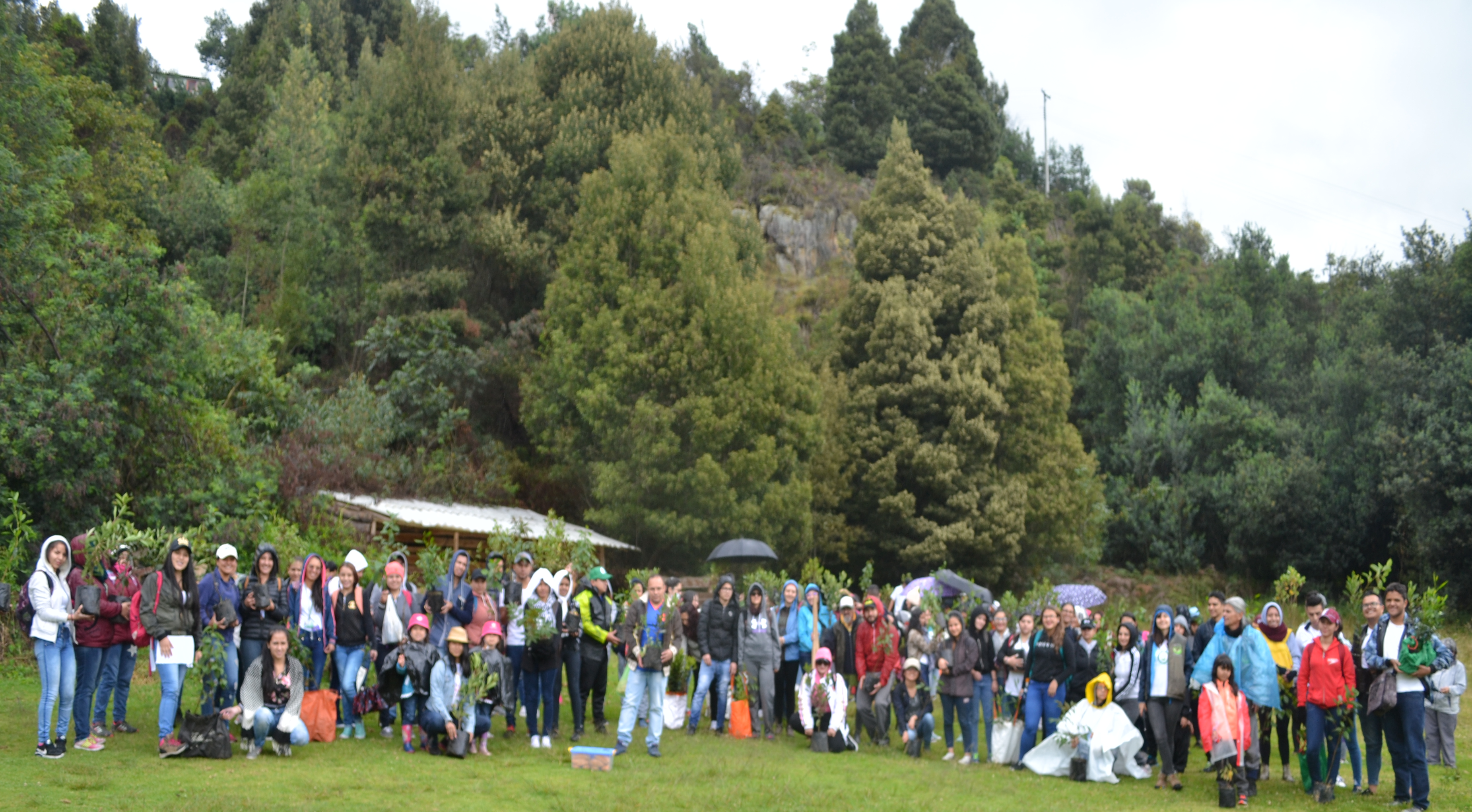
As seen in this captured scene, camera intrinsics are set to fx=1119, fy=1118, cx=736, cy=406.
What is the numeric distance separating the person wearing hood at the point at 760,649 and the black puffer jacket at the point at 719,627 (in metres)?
0.11

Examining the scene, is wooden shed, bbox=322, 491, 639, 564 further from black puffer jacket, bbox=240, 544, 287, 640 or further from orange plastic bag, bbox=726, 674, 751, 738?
black puffer jacket, bbox=240, 544, 287, 640

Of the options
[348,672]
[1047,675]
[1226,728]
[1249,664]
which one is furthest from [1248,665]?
[348,672]

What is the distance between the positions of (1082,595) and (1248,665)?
8.81m

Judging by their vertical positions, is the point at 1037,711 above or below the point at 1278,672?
below

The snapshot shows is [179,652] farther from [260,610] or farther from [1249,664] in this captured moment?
[1249,664]

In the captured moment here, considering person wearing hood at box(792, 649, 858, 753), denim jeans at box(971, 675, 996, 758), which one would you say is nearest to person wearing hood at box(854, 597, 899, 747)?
person wearing hood at box(792, 649, 858, 753)

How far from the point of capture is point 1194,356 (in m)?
40.0

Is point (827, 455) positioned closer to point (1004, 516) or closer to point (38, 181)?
point (1004, 516)

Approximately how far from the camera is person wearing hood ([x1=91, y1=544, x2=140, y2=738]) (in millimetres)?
9391

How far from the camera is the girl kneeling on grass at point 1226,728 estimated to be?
32.7ft

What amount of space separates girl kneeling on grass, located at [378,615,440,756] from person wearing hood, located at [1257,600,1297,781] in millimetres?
7769

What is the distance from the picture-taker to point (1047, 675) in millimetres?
11461

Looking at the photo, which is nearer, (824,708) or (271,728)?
(271,728)

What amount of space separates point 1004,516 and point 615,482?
9613 mm
